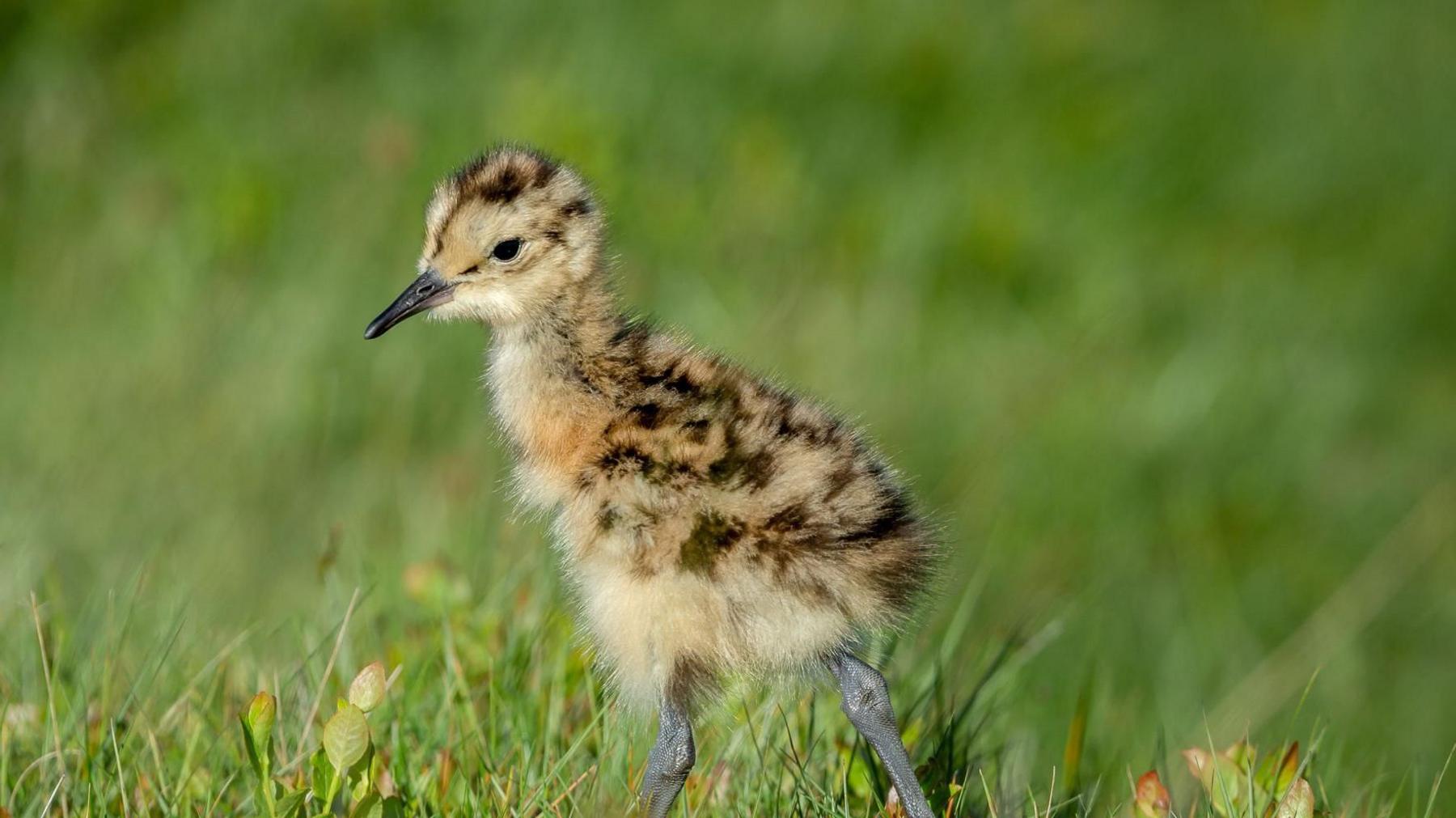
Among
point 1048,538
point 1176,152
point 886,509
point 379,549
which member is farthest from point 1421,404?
point 886,509

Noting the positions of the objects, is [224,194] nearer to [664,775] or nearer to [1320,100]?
[664,775]

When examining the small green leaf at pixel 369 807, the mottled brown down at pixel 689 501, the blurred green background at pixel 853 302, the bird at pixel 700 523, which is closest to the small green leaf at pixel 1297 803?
the bird at pixel 700 523

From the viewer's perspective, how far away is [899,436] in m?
6.24

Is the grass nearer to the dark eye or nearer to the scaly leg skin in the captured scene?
the scaly leg skin

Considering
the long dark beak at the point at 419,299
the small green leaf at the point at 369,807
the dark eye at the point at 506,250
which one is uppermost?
the dark eye at the point at 506,250

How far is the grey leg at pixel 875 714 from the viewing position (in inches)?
116

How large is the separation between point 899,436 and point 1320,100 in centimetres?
394

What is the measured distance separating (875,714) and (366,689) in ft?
2.82

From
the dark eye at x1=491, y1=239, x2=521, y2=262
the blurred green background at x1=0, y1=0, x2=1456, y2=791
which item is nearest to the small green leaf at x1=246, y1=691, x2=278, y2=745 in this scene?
the dark eye at x1=491, y1=239, x2=521, y2=262

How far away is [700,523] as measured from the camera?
9.69 feet

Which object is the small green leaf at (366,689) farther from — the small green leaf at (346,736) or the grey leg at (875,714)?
the grey leg at (875,714)

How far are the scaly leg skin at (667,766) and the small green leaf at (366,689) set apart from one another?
1.64 ft

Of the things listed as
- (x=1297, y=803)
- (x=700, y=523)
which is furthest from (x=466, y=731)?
(x=1297, y=803)

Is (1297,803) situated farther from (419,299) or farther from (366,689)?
(419,299)
